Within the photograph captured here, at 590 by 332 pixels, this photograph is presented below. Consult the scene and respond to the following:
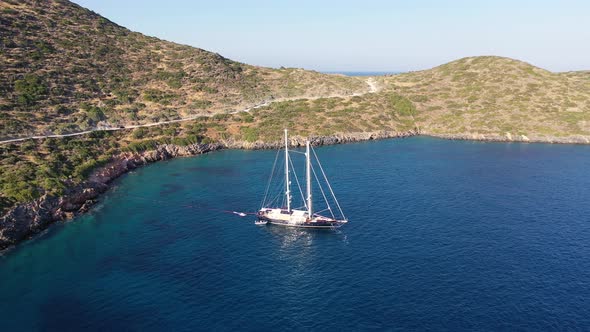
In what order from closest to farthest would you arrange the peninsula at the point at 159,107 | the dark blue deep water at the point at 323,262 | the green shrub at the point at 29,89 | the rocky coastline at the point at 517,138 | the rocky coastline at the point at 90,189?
1. the dark blue deep water at the point at 323,262
2. the rocky coastline at the point at 90,189
3. the peninsula at the point at 159,107
4. the green shrub at the point at 29,89
5. the rocky coastline at the point at 517,138

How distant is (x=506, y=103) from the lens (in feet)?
541

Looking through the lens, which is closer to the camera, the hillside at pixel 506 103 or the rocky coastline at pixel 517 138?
the rocky coastline at pixel 517 138

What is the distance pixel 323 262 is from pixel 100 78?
126 m

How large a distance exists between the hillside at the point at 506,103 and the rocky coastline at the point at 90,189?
137 ft

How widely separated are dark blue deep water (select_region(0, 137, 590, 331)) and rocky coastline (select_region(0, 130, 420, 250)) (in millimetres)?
2960

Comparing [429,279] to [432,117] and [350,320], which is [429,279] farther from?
[432,117]

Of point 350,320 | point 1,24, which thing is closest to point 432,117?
point 350,320

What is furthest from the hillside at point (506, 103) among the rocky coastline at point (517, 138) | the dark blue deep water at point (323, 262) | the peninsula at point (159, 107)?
the dark blue deep water at point (323, 262)

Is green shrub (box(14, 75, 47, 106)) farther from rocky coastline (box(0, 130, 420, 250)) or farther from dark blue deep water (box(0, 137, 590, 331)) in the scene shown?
dark blue deep water (box(0, 137, 590, 331))

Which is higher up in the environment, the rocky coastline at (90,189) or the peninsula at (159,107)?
the peninsula at (159,107)

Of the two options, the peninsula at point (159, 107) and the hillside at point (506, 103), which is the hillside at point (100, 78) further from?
the hillside at point (506, 103)

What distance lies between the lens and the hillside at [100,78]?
117875 millimetres

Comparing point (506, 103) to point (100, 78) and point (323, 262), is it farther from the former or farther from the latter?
point (100, 78)

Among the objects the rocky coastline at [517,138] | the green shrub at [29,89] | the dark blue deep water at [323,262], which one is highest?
the green shrub at [29,89]
